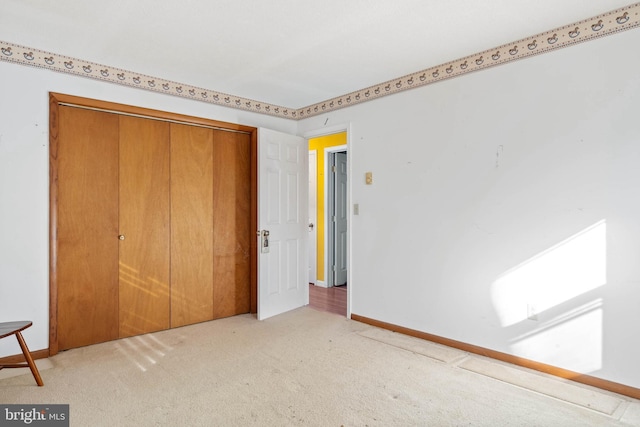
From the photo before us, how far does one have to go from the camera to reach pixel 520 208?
2693 mm

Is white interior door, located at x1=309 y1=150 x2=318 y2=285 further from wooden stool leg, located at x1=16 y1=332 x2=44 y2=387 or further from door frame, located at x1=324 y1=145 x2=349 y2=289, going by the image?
wooden stool leg, located at x1=16 y1=332 x2=44 y2=387

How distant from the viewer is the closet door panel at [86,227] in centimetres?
298

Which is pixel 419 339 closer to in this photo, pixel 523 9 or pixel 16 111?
pixel 523 9

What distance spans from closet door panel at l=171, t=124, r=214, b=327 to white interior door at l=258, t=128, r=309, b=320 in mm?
531

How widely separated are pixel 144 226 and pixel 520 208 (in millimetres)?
3178

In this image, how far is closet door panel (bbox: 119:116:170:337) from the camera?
3.29 m

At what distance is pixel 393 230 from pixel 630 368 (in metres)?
1.91

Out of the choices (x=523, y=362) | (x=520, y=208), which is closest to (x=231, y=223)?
(x=520, y=208)

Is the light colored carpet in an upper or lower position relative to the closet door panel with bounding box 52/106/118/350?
lower

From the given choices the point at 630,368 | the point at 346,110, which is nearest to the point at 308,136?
the point at 346,110

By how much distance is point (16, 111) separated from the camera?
275 centimetres

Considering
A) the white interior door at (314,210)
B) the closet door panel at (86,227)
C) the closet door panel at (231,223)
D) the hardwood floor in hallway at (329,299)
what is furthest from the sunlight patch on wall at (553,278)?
the closet door panel at (86,227)

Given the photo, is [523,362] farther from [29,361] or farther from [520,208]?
[29,361]

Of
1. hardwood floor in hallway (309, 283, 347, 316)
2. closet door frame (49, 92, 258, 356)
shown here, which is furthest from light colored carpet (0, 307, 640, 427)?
hardwood floor in hallway (309, 283, 347, 316)
